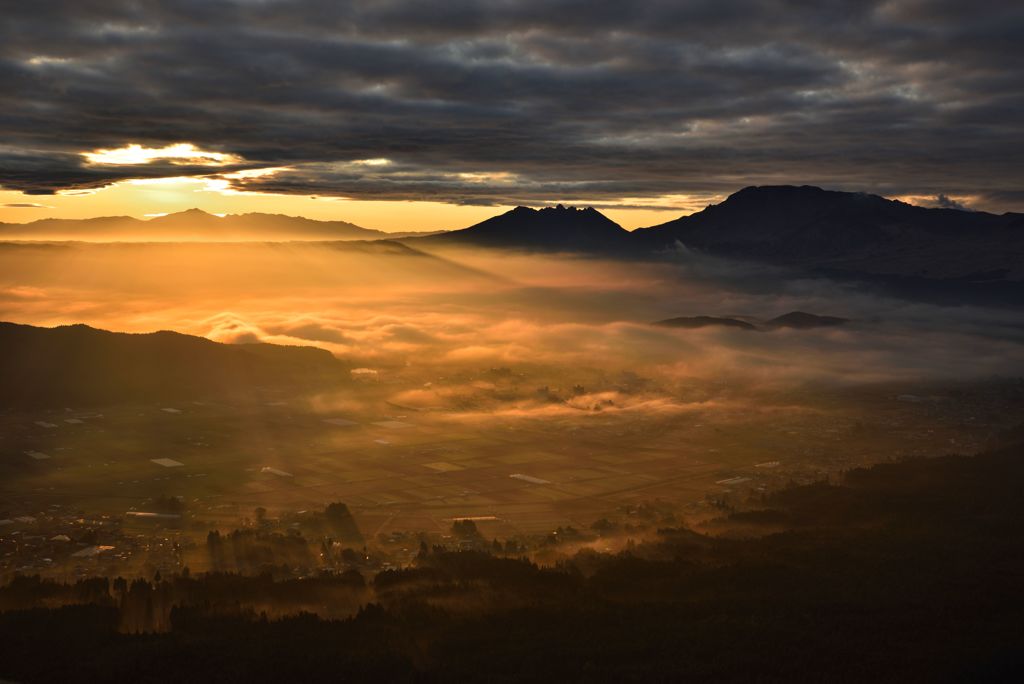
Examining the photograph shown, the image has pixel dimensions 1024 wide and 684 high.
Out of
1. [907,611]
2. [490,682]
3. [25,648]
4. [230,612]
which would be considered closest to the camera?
[490,682]

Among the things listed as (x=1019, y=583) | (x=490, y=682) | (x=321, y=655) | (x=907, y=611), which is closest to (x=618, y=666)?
(x=490, y=682)

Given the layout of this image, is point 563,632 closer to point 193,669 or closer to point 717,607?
point 717,607

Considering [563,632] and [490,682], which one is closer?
[490,682]

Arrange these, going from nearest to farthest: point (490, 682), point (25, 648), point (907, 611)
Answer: point (490, 682)
point (25, 648)
point (907, 611)

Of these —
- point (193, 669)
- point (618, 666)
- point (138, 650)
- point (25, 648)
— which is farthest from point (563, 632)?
point (25, 648)

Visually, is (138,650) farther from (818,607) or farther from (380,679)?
(818,607)

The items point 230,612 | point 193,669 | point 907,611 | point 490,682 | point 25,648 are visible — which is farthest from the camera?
point 230,612

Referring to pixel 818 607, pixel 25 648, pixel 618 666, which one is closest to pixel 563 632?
pixel 618 666

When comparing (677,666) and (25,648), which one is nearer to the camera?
(677,666)

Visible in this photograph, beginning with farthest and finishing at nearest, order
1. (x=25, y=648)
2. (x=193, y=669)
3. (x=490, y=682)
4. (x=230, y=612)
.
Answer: (x=230, y=612), (x=25, y=648), (x=193, y=669), (x=490, y=682)
